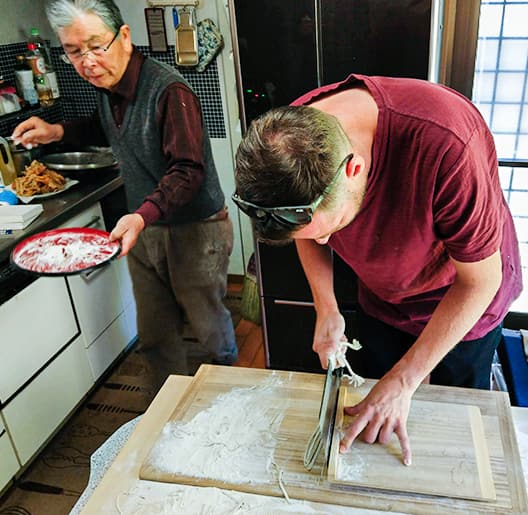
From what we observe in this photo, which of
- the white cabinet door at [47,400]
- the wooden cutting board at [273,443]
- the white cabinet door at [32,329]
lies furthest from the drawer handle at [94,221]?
the wooden cutting board at [273,443]

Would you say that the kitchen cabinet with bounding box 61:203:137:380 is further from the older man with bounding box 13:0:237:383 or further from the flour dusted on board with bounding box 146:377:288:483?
the flour dusted on board with bounding box 146:377:288:483

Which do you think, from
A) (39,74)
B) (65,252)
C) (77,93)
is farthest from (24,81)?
(65,252)

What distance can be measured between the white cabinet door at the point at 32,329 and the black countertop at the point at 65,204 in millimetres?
172

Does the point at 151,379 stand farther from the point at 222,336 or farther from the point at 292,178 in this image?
the point at 292,178

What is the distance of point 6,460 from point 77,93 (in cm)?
181

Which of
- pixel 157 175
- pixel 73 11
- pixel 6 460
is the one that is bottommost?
pixel 6 460

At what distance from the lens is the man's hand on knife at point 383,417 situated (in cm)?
92

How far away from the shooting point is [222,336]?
199cm

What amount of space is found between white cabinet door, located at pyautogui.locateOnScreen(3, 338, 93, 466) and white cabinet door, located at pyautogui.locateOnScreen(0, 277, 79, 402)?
0.05 meters

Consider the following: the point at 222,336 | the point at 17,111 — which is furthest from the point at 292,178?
the point at 17,111

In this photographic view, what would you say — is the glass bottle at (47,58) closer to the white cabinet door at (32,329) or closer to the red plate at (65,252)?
the white cabinet door at (32,329)

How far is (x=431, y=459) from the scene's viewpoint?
2.92 feet

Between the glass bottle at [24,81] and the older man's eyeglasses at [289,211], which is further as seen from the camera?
the glass bottle at [24,81]

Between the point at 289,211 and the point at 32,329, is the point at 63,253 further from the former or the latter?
the point at 289,211
